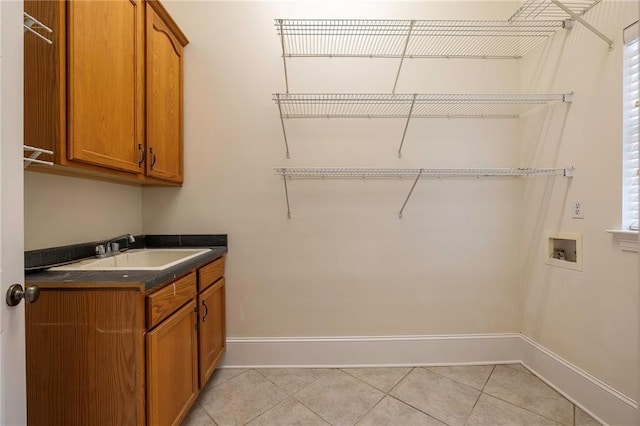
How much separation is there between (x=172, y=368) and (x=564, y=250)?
233 cm

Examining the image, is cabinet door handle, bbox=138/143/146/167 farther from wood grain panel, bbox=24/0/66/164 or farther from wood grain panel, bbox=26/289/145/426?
wood grain panel, bbox=26/289/145/426

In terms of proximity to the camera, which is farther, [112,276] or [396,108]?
[396,108]

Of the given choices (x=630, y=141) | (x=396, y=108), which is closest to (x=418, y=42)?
→ (x=396, y=108)

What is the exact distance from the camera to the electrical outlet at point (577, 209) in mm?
1575

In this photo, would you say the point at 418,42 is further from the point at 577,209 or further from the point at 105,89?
the point at 105,89

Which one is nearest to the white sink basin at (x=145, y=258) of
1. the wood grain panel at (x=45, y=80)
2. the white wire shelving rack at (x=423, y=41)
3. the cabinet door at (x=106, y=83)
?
the cabinet door at (x=106, y=83)

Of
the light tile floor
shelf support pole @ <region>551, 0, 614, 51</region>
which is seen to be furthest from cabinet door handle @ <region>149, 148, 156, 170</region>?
shelf support pole @ <region>551, 0, 614, 51</region>

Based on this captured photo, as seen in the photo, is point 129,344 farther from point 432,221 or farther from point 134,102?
point 432,221

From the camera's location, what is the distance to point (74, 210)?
1.47 m

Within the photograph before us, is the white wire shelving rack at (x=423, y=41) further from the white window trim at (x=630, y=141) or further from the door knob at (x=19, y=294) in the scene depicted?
the door knob at (x=19, y=294)

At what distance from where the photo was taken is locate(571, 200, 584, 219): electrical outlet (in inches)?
62.0

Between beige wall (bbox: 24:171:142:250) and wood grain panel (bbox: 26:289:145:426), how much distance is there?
0.44 meters

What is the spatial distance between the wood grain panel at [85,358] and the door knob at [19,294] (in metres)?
0.30

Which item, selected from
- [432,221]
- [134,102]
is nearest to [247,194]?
[134,102]
